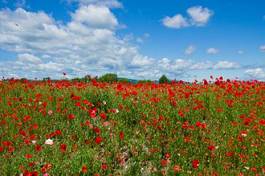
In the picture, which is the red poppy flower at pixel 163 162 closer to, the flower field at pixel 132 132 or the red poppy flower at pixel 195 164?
the flower field at pixel 132 132

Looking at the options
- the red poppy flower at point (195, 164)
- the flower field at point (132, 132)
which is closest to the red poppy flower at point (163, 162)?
the flower field at point (132, 132)

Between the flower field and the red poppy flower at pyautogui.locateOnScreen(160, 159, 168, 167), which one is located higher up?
the flower field

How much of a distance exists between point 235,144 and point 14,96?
6.97 metres

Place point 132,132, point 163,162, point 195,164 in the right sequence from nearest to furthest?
point 195,164
point 163,162
point 132,132

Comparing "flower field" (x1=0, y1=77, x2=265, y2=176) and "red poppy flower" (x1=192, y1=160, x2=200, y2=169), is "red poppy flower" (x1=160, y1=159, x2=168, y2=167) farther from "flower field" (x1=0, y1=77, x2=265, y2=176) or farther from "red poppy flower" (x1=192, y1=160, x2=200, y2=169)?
"red poppy flower" (x1=192, y1=160, x2=200, y2=169)

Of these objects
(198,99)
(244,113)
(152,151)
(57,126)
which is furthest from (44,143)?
(244,113)

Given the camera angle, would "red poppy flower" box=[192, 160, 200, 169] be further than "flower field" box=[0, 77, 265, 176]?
No

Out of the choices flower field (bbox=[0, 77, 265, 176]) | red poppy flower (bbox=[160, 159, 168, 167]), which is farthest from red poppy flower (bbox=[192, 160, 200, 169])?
red poppy flower (bbox=[160, 159, 168, 167])

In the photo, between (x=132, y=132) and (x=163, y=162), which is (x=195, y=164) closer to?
(x=163, y=162)

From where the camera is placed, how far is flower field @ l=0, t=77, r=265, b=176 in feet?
28.3

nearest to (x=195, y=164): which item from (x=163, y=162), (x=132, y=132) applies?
(x=163, y=162)

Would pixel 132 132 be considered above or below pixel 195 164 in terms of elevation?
above

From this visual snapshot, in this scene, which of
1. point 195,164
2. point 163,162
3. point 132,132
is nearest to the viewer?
point 195,164

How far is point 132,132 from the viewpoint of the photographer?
1025 cm
